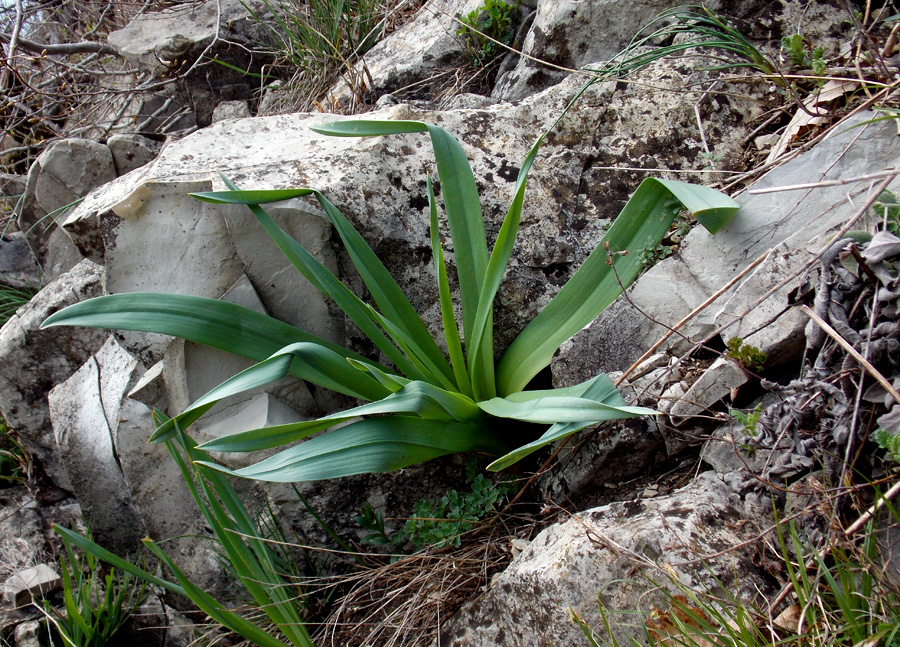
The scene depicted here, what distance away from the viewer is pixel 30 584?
5.95ft

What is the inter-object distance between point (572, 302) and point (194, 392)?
3.21 ft

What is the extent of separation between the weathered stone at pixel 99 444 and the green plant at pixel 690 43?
163 cm

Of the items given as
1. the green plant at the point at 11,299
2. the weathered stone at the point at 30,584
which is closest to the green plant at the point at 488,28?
the weathered stone at the point at 30,584

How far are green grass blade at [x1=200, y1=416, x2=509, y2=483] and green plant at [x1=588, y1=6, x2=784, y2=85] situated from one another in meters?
1.04

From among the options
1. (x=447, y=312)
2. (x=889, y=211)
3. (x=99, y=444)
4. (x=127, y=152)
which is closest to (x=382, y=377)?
(x=447, y=312)

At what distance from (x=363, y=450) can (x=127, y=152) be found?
244cm

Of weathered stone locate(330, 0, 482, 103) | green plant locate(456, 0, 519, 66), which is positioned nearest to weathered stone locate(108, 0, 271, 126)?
weathered stone locate(330, 0, 482, 103)

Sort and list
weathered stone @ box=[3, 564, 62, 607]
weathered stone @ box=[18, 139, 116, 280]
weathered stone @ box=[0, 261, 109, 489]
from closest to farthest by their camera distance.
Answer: weathered stone @ box=[3, 564, 62, 607]
weathered stone @ box=[0, 261, 109, 489]
weathered stone @ box=[18, 139, 116, 280]

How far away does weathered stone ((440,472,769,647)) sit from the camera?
1.00 m

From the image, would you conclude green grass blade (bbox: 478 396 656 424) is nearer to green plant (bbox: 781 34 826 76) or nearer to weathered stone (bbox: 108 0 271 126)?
green plant (bbox: 781 34 826 76)

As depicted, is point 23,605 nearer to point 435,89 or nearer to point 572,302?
point 572,302

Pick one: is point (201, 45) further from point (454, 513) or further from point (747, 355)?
point (747, 355)

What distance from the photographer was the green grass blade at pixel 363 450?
1.12 meters

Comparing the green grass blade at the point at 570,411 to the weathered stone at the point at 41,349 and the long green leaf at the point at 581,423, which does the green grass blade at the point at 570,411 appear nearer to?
the long green leaf at the point at 581,423
